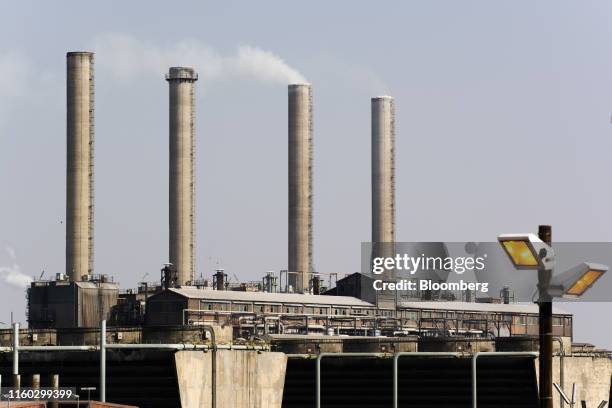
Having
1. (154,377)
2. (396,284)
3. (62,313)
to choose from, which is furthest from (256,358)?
(396,284)

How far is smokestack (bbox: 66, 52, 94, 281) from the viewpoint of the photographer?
→ 123625 millimetres

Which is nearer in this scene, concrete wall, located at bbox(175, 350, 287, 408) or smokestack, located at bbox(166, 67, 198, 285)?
concrete wall, located at bbox(175, 350, 287, 408)

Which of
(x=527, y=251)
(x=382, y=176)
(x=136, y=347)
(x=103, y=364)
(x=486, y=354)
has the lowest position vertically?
(x=486, y=354)

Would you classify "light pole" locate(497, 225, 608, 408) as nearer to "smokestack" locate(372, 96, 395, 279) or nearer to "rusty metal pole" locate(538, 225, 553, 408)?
"rusty metal pole" locate(538, 225, 553, 408)

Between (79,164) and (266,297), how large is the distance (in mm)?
20329

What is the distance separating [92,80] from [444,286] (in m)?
42.2

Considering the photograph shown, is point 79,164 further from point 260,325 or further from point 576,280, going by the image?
point 576,280

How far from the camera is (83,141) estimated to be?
125 meters

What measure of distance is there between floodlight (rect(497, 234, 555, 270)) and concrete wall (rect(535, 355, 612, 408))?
233 ft

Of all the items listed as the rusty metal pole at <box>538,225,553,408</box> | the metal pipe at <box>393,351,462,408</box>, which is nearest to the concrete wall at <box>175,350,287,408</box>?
the metal pipe at <box>393,351,462,408</box>

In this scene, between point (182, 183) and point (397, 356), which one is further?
point (182, 183)

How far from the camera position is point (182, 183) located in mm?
131375

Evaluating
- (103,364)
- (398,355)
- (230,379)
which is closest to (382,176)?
(398,355)

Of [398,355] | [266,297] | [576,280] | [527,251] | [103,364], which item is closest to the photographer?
[527,251]
